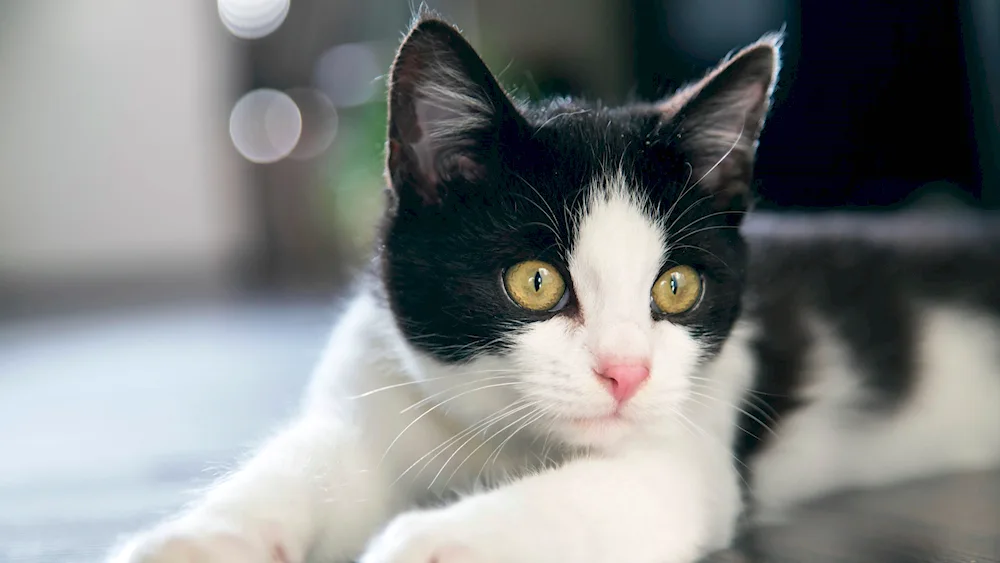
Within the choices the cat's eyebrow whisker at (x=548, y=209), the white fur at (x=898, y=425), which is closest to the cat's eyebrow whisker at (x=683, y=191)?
the cat's eyebrow whisker at (x=548, y=209)

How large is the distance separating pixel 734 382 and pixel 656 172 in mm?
Result: 338

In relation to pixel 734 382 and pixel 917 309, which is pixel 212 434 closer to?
pixel 734 382

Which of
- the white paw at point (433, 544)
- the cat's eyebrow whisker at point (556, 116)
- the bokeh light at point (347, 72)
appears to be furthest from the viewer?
the bokeh light at point (347, 72)

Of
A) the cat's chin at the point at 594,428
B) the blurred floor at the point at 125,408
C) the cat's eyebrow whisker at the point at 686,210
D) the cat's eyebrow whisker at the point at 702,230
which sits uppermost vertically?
the cat's eyebrow whisker at the point at 686,210

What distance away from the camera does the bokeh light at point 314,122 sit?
18.6 feet

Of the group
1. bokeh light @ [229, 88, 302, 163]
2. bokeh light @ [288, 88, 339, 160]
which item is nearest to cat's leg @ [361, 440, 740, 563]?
bokeh light @ [288, 88, 339, 160]

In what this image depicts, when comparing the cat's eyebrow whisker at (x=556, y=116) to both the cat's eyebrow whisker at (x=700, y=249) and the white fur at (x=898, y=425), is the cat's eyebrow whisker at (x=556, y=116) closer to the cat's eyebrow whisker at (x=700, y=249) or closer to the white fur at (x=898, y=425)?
the cat's eyebrow whisker at (x=700, y=249)

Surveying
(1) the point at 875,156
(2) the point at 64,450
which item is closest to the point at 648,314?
(2) the point at 64,450

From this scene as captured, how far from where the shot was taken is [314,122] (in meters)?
5.73

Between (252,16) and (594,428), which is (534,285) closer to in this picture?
(594,428)

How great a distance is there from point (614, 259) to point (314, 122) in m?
4.93

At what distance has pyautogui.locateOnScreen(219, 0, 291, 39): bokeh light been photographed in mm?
5707

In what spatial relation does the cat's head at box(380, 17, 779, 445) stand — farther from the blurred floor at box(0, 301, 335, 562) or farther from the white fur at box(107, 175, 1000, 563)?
the blurred floor at box(0, 301, 335, 562)

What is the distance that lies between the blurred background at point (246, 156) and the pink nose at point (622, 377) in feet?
2.88
